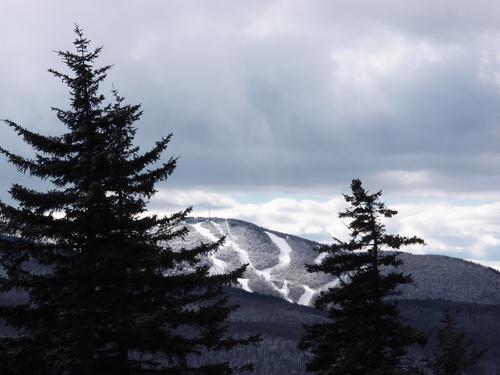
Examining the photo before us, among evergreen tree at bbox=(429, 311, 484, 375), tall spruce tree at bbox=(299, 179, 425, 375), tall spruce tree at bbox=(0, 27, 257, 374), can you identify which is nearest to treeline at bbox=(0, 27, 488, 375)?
tall spruce tree at bbox=(0, 27, 257, 374)

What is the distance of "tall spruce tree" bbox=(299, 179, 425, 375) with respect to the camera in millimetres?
25047

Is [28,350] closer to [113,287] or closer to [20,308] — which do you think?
[20,308]

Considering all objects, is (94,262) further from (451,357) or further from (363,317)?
(451,357)

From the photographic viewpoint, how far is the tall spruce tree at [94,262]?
16.3m

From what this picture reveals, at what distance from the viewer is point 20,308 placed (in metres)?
16.5

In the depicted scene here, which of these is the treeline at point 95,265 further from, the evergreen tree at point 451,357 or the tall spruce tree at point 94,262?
the evergreen tree at point 451,357

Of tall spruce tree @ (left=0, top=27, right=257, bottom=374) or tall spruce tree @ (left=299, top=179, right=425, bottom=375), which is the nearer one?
tall spruce tree @ (left=0, top=27, right=257, bottom=374)

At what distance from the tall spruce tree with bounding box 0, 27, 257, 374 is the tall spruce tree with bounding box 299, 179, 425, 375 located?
872cm

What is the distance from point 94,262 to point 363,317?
12.6 meters

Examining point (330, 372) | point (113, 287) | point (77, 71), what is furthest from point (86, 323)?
point (330, 372)

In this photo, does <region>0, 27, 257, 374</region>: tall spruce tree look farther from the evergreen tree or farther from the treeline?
the evergreen tree

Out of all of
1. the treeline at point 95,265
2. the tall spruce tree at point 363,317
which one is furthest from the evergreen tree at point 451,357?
the treeline at point 95,265

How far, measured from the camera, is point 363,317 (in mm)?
25766

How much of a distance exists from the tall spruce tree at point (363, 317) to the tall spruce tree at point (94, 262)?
8721mm
